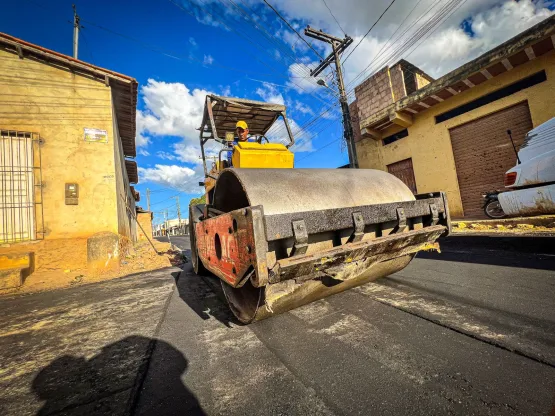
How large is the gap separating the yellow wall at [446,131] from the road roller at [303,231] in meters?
8.24

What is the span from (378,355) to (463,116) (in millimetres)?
10562

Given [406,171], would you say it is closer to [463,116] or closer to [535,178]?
[463,116]

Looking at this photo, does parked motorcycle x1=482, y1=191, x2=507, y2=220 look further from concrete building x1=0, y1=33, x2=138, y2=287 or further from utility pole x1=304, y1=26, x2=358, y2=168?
concrete building x1=0, y1=33, x2=138, y2=287

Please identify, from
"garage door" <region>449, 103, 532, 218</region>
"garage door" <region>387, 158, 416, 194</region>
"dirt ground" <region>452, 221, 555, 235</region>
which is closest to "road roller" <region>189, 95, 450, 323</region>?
"dirt ground" <region>452, 221, 555, 235</region>

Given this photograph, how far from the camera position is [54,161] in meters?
6.28

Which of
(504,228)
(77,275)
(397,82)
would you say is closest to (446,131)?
(397,82)

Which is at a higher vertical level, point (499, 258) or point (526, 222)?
point (526, 222)

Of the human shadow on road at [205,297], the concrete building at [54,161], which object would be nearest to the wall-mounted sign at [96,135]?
the concrete building at [54,161]

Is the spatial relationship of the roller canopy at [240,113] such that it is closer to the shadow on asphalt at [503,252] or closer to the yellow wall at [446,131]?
the shadow on asphalt at [503,252]

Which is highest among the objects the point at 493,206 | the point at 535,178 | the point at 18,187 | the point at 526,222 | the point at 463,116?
the point at 463,116

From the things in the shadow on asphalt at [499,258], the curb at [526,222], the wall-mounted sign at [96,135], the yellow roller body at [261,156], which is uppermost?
the wall-mounted sign at [96,135]

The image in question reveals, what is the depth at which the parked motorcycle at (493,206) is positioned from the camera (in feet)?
23.2

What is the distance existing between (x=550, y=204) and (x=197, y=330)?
6.06m

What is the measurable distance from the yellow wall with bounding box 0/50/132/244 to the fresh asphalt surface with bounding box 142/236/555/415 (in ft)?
17.5
